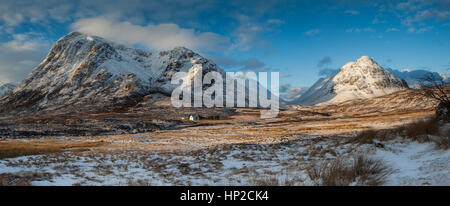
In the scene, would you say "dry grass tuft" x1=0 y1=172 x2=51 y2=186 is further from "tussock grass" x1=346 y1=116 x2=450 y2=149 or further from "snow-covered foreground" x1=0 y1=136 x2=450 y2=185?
"tussock grass" x1=346 y1=116 x2=450 y2=149

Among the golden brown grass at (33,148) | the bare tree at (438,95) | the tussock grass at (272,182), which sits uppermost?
the bare tree at (438,95)

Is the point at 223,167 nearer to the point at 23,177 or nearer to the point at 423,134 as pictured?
the point at 23,177

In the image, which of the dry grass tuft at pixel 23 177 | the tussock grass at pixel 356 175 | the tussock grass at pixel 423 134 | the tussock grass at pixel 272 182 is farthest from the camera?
the tussock grass at pixel 423 134

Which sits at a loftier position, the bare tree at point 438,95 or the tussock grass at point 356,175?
the bare tree at point 438,95

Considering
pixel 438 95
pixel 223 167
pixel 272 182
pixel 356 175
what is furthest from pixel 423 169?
pixel 438 95

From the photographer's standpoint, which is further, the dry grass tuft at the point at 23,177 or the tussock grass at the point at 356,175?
the dry grass tuft at the point at 23,177

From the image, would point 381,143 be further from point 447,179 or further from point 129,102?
point 129,102

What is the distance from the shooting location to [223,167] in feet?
37.7

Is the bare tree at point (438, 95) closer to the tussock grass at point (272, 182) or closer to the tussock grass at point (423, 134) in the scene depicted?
the tussock grass at point (423, 134)

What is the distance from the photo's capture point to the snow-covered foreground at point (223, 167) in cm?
661

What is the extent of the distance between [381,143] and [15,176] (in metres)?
16.3

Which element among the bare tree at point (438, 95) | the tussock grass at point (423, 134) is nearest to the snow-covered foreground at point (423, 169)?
the tussock grass at point (423, 134)

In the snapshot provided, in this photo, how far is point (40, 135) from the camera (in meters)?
36.7
